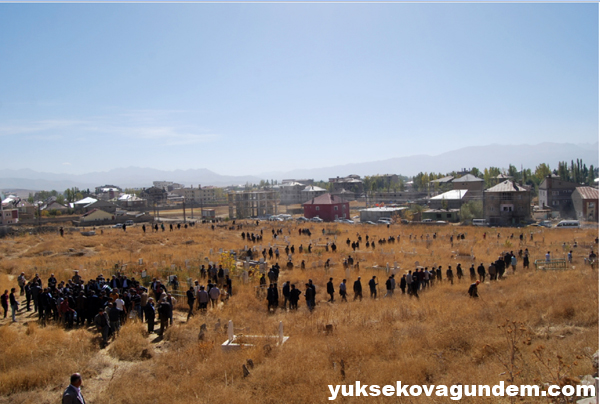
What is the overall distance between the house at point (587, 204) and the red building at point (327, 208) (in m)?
37.6

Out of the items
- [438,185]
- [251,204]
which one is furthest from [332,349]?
[438,185]

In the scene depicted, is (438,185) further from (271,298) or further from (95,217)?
(271,298)

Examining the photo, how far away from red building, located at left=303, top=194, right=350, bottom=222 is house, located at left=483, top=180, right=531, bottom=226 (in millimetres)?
23756

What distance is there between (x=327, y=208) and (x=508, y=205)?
28.6m

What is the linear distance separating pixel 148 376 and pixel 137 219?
58901 millimetres

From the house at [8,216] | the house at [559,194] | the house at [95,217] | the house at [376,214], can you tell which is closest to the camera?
the house at [95,217]

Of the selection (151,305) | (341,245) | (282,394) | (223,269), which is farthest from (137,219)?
(282,394)

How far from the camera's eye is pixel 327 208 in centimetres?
7094

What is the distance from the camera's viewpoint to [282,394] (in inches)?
334

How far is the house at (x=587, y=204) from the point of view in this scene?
61.3m

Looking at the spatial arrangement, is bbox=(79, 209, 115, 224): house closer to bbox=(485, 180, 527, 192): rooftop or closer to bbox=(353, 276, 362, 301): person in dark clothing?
bbox=(353, 276, 362, 301): person in dark clothing

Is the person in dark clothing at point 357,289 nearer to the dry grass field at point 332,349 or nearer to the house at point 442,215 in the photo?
the dry grass field at point 332,349

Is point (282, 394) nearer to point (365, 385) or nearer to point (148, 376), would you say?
point (365, 385)

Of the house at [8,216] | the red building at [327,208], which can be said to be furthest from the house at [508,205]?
the house at [8,216]
